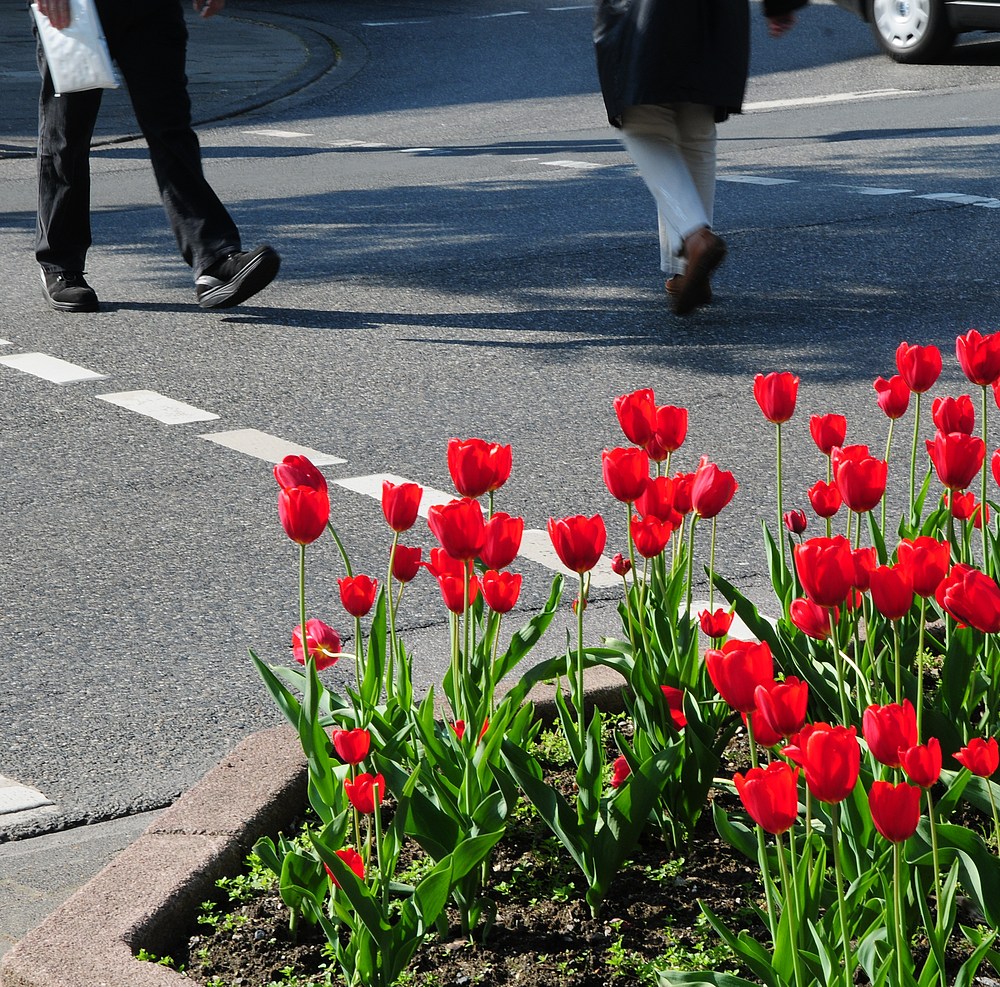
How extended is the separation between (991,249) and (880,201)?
1397 mm

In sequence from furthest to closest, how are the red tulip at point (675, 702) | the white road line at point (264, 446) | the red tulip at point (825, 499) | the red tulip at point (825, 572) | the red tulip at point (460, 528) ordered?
the white road line at point (264, 446)
the red tulip at point (825, 499)
the red tulip at point (675, 702)
the red tulip at point (460, 528)
the red tulip at point (825, 572)

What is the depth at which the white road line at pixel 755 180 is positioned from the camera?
9.77m

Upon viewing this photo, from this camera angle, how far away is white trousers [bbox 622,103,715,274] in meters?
6.00

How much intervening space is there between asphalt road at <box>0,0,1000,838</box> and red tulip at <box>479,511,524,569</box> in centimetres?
99

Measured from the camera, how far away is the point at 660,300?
22.3 ft

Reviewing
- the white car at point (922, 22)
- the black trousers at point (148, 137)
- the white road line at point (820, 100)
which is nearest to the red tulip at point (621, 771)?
the black trousers at point (148, 137)

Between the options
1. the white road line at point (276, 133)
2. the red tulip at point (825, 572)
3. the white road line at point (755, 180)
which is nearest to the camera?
the red tulip at point (825, 572)

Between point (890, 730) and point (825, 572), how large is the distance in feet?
1.02

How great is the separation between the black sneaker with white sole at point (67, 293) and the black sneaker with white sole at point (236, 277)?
1.47ft

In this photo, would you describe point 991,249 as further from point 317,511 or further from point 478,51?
point 478,51

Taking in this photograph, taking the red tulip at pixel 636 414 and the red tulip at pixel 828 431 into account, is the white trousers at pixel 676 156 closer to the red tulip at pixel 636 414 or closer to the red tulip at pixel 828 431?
the red tulip at pixel 828 431

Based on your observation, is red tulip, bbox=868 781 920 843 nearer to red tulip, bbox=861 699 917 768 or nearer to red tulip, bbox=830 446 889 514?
red tulip, bbox=861 699 917 768

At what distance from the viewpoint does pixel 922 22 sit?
51.7ft

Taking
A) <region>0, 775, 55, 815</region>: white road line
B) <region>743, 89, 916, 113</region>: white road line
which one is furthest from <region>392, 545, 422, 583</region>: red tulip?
<region>743, 89, 916, 113</region>: white road line
